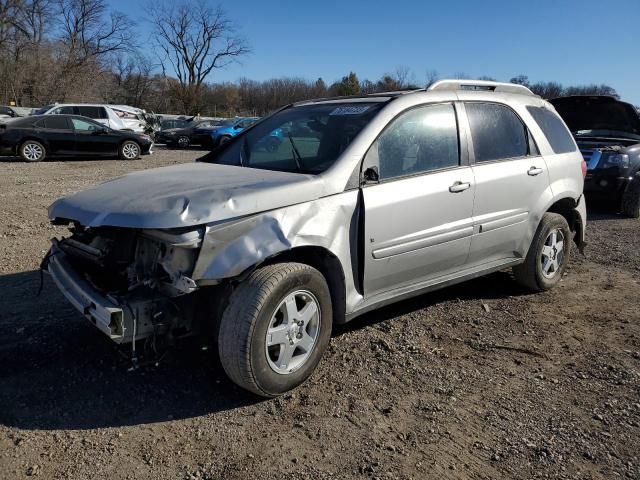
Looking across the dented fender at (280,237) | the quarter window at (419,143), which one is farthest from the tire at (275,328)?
the quarter window at (419,143)

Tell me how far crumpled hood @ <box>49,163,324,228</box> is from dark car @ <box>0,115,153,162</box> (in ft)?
44.9

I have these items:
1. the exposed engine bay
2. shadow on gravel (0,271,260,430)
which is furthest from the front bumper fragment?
shadow on gravel (0,271,260,430)

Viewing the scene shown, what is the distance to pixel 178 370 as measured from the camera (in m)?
3.43

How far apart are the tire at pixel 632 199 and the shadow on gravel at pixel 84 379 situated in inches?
262

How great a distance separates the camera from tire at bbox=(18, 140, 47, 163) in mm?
15258

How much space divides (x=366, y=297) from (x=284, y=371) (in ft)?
2.48

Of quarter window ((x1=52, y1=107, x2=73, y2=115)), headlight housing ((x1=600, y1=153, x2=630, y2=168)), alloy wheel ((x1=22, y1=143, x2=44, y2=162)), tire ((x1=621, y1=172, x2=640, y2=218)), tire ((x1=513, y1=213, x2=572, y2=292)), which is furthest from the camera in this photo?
quarter window ((x1=52, y1=107, x2=73, y2=115))

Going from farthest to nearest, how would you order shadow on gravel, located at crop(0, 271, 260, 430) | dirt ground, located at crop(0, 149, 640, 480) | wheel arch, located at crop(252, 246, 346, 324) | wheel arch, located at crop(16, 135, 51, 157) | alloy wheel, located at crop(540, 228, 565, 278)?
wheel arch, located at crop(16, 135, 51, 157), alloy wheel, located at crop(540, 228, 565, 278), wheel arch, located at crop(252, 246, 346, 324), shadow on gravel, located at crop(0, 271, 260, 430), dirt ground, located at crop(0, 149, 640, 480)

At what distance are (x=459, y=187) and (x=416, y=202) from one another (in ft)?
1.54

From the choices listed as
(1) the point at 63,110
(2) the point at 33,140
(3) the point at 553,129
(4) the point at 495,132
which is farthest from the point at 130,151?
(4) the point at 495,132

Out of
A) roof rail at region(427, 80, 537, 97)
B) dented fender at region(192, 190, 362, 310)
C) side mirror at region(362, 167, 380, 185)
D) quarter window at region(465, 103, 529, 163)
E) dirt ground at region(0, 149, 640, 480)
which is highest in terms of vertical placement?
roof rail at region(427, 80, 537, 97)

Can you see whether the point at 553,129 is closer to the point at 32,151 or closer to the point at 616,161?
the point at 616,161

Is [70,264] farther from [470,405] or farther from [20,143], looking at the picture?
[20,143]

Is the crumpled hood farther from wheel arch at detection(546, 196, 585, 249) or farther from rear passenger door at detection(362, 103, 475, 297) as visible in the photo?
wheel arch at detection(546, 196, 585, 249)
